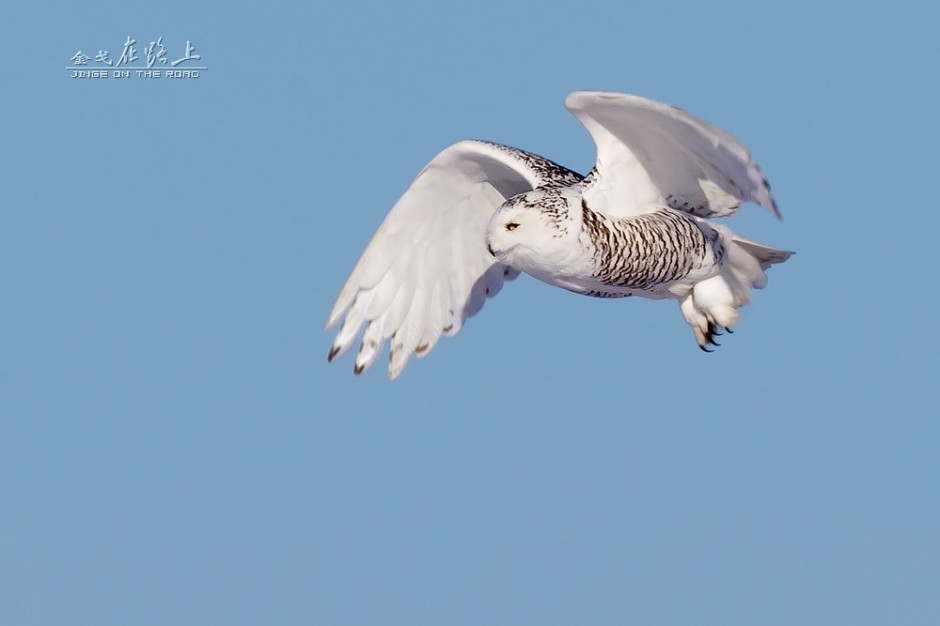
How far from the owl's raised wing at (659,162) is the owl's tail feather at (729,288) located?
0.97 meters

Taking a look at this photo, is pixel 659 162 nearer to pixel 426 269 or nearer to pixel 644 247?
pixel 644 247

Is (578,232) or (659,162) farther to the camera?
(659,162)

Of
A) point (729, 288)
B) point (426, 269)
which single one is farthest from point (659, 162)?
point (426, 269)

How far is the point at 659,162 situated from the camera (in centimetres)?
1484

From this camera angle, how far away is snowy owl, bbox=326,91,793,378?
14.0m

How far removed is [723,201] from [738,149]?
2039mm

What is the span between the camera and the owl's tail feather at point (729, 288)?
53.3 feet

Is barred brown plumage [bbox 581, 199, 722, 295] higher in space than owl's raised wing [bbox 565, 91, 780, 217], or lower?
lower

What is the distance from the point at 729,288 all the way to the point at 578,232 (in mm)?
2770

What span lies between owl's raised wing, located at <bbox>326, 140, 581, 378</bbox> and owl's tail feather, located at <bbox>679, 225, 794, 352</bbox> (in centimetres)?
177

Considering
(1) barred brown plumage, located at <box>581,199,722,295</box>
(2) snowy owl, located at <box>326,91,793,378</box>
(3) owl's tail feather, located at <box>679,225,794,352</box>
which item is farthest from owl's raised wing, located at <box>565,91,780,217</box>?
(3) owl's tail feather, located at <box>679,225,794,352</box>

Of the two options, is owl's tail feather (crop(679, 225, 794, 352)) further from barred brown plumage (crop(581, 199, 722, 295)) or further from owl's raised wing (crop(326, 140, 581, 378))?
owl's raised wing (crop(326, 140, 581, 378))

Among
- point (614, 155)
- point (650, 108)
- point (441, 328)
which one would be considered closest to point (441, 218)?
point (441, 328)

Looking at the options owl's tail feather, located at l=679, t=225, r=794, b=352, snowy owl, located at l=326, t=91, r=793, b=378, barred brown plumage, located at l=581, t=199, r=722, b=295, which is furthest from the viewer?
owl's tail feather, located at l=679, t=225, r=794, b=352
